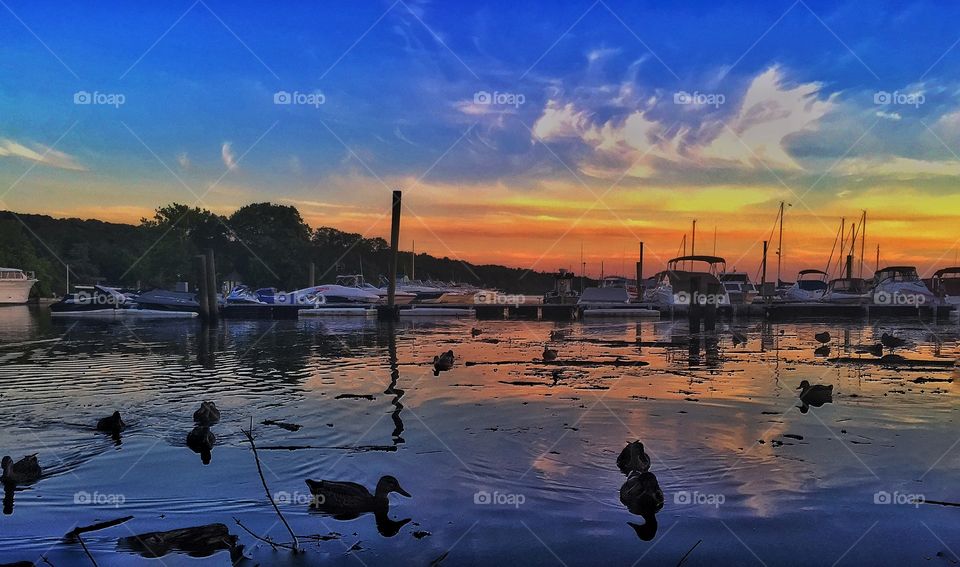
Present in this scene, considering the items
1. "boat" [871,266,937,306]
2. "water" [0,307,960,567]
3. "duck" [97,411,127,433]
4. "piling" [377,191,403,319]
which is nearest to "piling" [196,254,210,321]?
"piling" [377,191,403,319]

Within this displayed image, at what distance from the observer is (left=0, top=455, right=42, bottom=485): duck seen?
29.0 ft

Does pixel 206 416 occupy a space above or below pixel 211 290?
below

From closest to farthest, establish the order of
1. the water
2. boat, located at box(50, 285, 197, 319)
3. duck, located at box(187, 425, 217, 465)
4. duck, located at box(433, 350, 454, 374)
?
the water < duck, located at box(187, 425, 217, 465) < duck, located at box(433, 350, 454, 374) < boat, located at box(50, 285, 197, 319)

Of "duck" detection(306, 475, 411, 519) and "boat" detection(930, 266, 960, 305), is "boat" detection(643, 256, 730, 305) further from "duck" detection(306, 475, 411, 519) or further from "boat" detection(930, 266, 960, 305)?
"duck" detection(306, 475, 411, 519)

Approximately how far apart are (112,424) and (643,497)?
930cm

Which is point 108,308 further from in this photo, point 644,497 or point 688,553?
point 688,553

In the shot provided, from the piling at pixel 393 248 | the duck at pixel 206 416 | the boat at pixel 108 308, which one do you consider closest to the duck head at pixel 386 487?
the duck at pixel 206 416

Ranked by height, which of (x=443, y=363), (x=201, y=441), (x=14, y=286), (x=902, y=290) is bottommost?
(x=201, y=441)

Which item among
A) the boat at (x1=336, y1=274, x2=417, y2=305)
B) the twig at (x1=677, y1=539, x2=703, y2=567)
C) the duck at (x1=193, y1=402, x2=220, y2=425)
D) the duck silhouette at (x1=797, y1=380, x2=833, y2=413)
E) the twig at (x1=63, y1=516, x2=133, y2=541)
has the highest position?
the boat at (x1=336, y1=274, x2=417, y2=305)

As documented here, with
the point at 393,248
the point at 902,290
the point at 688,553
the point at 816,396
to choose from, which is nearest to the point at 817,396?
the point at 816,396

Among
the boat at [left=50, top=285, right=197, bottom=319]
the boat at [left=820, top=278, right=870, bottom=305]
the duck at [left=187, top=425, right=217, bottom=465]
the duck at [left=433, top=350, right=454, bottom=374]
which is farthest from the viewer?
the boat at [left=820, top=278, right=870, bottom=305]

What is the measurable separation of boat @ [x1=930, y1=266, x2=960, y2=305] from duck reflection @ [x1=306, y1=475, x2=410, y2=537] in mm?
58372

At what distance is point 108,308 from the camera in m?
53.4

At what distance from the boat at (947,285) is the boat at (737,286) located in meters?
14.1
